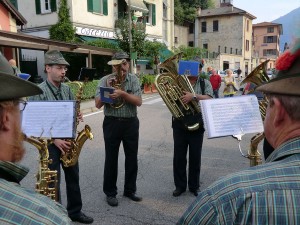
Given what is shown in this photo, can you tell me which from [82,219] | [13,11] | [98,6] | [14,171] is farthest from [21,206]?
[98,6]

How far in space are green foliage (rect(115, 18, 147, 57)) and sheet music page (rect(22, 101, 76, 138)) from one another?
19.2 m

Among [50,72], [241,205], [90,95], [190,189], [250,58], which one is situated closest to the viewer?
[241,205]

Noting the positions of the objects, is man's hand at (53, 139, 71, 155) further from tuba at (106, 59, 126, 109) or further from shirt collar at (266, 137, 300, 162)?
shirt collar at (266, 137, 300, 162)

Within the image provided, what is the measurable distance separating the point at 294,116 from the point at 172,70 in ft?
10.6

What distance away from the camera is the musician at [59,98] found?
11.3 ft

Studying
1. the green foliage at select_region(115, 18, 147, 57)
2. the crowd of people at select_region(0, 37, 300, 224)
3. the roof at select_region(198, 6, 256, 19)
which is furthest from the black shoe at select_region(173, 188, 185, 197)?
the roof at select_region(198, 6, 256, 19)

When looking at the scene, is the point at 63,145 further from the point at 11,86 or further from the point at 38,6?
Answer: the point at 38,6

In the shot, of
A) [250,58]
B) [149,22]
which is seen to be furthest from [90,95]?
[250,58]

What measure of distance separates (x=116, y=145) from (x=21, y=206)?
326cm

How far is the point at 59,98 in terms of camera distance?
141 inches

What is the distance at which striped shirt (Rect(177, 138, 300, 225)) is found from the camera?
39.5 inches

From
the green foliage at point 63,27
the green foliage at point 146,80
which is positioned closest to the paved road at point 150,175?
the green foliage at point 146,80

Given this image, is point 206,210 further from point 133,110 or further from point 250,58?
point 250,58

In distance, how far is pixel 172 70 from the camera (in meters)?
4.31
